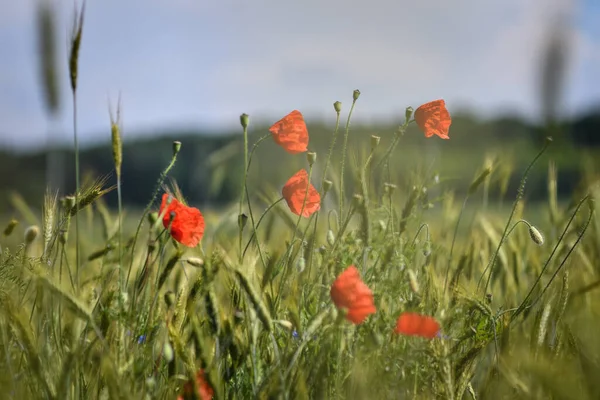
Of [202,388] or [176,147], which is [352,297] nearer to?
[202,388]

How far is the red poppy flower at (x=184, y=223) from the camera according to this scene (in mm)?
1433

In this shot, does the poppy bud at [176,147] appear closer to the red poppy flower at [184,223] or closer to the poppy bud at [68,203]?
the red poppy flower at [184,223]

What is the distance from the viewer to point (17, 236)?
2.62 m

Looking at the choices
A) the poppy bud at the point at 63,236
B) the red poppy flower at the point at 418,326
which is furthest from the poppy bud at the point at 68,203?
the red poppy flower at the point at 418,326

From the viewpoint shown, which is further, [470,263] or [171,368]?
[470,263]

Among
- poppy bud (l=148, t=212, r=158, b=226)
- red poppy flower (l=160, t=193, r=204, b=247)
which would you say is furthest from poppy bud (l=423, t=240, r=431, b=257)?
poppy bud (l=148, t=212, r=158, b=226)

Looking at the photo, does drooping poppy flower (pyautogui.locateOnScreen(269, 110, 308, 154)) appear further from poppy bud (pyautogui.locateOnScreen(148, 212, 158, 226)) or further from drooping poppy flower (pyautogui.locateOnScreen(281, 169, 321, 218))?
poppy bud (pyautogui.locateOnScreen(148, 212, 158, 226))

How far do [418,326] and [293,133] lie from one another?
52cm

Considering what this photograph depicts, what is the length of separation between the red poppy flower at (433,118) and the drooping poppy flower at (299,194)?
10.7 inches

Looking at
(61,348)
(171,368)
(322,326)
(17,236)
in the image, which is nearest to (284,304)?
(322,326)

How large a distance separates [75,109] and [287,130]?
441 millimetres

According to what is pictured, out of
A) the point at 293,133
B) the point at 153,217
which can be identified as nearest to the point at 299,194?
the point at 293,133

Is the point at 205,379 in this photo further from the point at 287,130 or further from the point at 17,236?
the point at 17,236

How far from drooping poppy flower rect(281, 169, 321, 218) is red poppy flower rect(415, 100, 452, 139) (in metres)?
0.27
